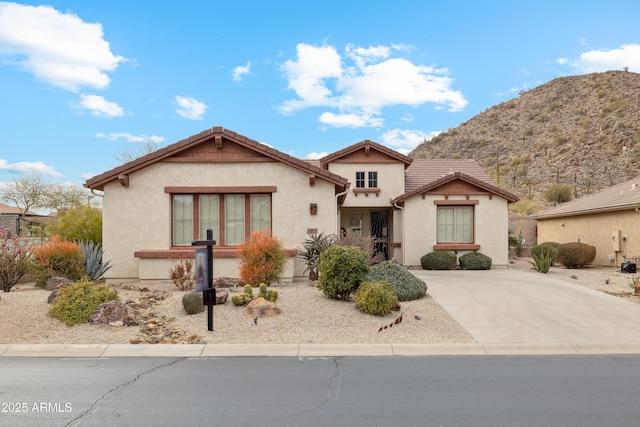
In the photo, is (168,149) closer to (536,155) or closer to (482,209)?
(482,209)

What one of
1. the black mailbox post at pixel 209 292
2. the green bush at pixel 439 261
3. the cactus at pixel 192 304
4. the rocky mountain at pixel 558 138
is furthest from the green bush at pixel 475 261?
the rocky mountain at pixel 558 138

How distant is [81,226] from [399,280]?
39.3ft

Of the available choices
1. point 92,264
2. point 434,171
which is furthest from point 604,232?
point 92,264

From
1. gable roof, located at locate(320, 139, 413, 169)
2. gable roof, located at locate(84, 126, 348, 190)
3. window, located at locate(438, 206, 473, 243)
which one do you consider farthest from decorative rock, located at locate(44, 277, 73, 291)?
window, located at locate(438, 206, 473, 243)

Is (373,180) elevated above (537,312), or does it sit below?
above

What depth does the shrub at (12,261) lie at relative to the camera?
11.4 m

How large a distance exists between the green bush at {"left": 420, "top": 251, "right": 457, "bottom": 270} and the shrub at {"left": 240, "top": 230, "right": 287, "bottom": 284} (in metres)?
8.51

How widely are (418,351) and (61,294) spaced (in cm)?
690

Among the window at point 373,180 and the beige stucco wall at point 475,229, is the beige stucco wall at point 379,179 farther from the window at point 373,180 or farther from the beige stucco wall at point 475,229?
the beige stucco wall at point 475,229

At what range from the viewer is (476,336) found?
8359mm

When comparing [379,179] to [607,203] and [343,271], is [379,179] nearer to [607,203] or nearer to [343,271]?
[607,203]

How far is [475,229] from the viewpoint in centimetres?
1948

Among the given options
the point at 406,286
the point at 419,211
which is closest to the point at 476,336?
the point at 406,286

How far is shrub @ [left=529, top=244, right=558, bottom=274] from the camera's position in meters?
17.8
